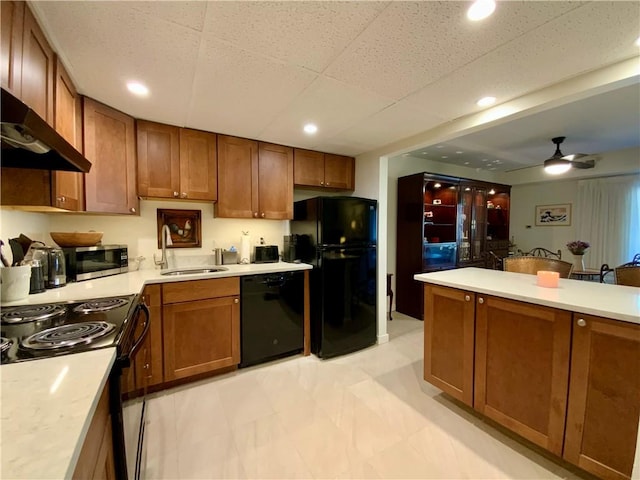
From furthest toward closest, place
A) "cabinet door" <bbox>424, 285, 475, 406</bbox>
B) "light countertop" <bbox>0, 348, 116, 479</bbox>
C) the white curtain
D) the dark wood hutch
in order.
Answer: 1. the white curtain
2. the dark wood hutch
3. "cabinet door" <bbox>424, 285, 475, 406</bbox>
4. "light countertop" <bbox>0, 348, 116, 479</bbox>

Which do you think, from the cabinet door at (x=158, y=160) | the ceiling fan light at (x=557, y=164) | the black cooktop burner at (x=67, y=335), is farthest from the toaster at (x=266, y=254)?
the ceiling fan light at (x=557, y=164)

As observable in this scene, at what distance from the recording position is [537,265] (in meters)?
2.31

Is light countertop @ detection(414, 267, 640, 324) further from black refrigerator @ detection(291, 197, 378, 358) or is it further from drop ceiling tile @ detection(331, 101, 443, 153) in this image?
drop ceiling tile @ detection(331, 101, 443, 153)

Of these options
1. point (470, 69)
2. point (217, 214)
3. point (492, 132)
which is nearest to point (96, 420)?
point (217, 214)

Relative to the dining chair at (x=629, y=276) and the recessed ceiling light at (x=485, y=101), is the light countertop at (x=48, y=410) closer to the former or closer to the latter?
the recessed ceiling light at (x=485, y=101)

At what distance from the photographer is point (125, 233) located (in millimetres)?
2512

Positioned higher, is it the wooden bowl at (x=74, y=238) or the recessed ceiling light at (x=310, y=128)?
the recessed ceiling light at (x=310, y=128)

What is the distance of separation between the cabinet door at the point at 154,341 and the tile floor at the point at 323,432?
171 mm

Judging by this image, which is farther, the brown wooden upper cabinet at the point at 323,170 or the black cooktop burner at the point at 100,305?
the brown wooden upper cabinet at the point at 323,170

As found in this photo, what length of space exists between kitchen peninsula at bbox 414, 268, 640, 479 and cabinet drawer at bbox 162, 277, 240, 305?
1614 millimetres

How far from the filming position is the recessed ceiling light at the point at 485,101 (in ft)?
6.48

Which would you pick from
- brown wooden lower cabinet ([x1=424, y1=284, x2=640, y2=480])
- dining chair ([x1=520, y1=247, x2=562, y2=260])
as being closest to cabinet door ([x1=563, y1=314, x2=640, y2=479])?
brown wooden lower cabinet ([x1=424, y1=284, x2=640, y2=480])

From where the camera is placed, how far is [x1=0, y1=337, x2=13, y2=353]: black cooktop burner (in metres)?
0.89

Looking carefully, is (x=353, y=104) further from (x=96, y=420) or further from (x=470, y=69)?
(x=96, y=420)
